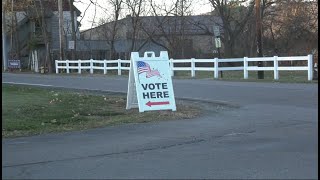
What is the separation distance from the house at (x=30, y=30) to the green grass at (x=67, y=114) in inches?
1458

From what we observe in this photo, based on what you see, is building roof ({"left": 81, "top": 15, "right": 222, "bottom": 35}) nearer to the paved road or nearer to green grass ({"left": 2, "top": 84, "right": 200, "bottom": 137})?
green grass ({"left": 2, "top": 84, "right": 200, "bottom": 137})

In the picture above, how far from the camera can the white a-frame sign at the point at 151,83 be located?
14.5 m

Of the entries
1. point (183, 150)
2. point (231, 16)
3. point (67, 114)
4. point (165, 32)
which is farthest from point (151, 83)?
point (165, 32)

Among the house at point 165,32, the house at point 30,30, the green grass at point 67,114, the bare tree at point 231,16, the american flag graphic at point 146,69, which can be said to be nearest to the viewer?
the green grass at point 67,114

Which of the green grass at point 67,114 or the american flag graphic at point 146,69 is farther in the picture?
the american flag graphic at point 146,69

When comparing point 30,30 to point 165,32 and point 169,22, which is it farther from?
point 169,22

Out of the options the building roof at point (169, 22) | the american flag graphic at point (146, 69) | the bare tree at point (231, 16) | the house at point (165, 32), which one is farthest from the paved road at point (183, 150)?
the building roof at point (169, 22)

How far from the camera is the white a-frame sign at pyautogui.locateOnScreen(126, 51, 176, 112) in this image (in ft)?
47.7

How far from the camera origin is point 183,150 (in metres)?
9.12

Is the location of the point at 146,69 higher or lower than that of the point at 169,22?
lower

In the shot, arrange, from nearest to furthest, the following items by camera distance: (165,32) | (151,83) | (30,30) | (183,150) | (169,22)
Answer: (183,150) < (151,83) < (169,22) < (165,32) < (30,30)

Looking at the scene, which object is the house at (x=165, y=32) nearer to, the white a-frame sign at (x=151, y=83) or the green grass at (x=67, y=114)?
the green grass at (x=67, y=114)

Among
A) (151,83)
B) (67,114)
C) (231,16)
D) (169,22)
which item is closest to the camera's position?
(67,114)

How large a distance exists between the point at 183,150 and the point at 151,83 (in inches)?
226
